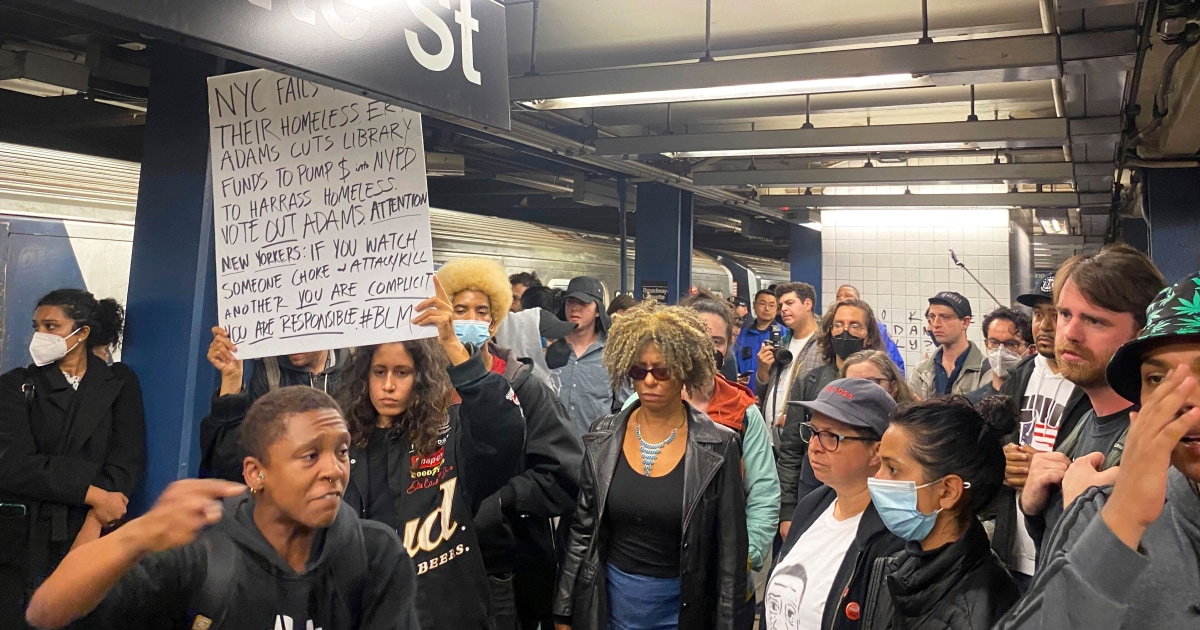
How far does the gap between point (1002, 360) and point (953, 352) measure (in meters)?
0.47

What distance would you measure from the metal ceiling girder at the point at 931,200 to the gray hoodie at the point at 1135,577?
9.65m

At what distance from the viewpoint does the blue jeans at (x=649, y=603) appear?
263 cm

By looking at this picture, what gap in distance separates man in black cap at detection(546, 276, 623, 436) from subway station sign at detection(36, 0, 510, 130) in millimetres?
2369

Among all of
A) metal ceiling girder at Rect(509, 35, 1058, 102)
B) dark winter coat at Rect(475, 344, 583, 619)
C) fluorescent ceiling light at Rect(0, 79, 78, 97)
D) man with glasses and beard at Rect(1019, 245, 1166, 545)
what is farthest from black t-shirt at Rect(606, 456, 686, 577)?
fluorescent ceiling light at Rect(0, 79, 78, 97)

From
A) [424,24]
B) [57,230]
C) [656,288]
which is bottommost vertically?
[57,230]

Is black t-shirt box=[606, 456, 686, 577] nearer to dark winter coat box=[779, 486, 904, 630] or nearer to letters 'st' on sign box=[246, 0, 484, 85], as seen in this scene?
dark winter coat box=[779, 486, 904, 630]

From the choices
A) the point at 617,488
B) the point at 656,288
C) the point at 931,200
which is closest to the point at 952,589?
the point at 617,488

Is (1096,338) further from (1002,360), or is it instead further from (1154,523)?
(1002,360)

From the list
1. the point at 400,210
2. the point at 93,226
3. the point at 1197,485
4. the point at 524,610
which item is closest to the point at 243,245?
the point at 400,210

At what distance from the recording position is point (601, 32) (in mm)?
5738

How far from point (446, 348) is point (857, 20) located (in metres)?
4.07

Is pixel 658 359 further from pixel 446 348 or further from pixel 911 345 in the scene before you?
pixel 911 345

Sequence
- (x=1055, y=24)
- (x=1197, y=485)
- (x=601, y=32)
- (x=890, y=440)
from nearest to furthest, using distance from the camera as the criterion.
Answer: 1. (x=1197, y=485)
2. (x=890, y=440)
3. (x=1055, y=24)
4. (x=601, y=32)

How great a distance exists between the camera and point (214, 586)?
62.4 inches
